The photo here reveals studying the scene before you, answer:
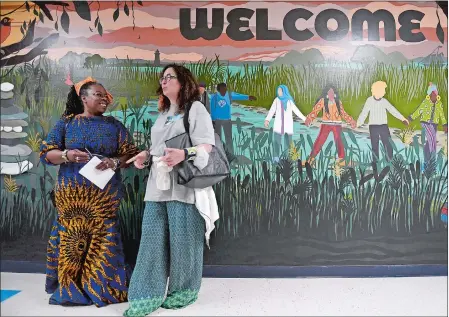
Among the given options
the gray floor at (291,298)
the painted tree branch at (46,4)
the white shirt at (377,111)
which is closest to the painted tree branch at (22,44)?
the painted tree branch at (46,4)

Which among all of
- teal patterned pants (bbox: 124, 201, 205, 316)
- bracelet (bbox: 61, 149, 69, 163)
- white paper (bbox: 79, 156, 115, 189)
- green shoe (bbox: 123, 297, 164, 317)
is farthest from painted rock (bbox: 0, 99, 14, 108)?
green shoe (bbox: 123, 297, 164, 317)

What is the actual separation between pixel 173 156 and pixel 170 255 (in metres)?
0.66

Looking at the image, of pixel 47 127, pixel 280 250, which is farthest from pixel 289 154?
pixel 47 127

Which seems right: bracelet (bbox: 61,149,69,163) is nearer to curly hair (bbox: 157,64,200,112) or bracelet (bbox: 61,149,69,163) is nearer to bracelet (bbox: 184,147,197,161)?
curly hair (bbox: 157,64,200,112)

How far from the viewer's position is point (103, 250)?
279 cm

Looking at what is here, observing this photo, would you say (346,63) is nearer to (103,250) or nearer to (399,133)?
(399,133)

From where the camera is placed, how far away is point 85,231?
2.81 meters

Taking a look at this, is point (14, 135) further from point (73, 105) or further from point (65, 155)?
point (65, 155)

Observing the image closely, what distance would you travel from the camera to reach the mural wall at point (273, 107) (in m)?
3.25

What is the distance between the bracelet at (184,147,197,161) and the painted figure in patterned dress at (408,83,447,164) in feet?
5.97

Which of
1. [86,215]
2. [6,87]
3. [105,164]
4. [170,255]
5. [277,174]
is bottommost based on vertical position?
[170,255]

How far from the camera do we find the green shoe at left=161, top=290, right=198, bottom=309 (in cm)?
269

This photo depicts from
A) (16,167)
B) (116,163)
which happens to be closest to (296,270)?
(116,163)

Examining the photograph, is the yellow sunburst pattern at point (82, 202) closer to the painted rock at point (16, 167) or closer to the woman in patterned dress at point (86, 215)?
the woman in patterned dress at point (86, 215)
